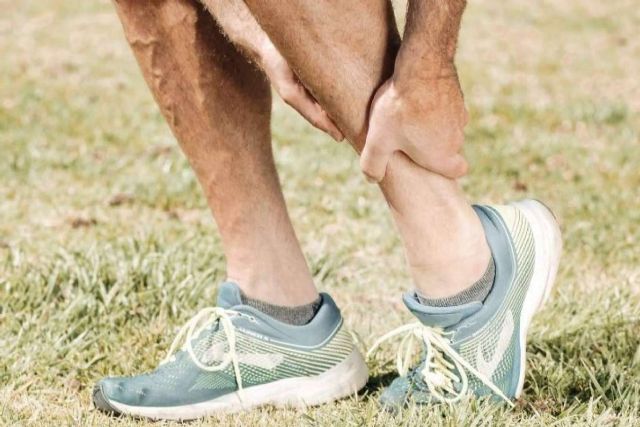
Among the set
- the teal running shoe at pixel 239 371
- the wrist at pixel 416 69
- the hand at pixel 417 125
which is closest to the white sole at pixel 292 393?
the teal running shoe at pixel 239 371

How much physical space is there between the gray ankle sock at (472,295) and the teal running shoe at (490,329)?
0.5 inches

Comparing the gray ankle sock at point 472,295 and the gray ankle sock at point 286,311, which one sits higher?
the gray ankle sock at point 472,295


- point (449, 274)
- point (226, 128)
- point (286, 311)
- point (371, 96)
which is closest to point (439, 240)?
point (449, 274)

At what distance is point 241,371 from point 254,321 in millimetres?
117

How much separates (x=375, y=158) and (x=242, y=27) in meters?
0.41

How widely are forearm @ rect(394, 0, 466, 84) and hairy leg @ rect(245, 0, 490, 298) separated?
71 mm

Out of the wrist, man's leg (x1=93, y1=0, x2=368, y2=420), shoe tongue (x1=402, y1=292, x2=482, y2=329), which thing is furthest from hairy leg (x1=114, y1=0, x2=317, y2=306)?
the wrist

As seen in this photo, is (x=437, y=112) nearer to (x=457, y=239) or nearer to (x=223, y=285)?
(x=457, y=239)

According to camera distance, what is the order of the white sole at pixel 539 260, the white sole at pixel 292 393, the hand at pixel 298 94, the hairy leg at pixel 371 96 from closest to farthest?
the hairy leg at pixel 371 96 < the hand at pixel 298 94 < the white sole at pixel 539 260 < the white sole at pixel 292 393

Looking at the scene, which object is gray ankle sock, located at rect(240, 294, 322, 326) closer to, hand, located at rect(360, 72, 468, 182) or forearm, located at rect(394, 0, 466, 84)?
hand, located at rect(360, 72, 468, 182)

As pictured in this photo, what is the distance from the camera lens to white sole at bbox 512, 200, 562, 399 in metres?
2.33

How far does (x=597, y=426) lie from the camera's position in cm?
222

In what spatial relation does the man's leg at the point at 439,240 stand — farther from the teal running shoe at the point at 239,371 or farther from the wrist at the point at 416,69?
the teal running shoe at the point at 239,371

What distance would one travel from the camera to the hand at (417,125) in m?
2.09
